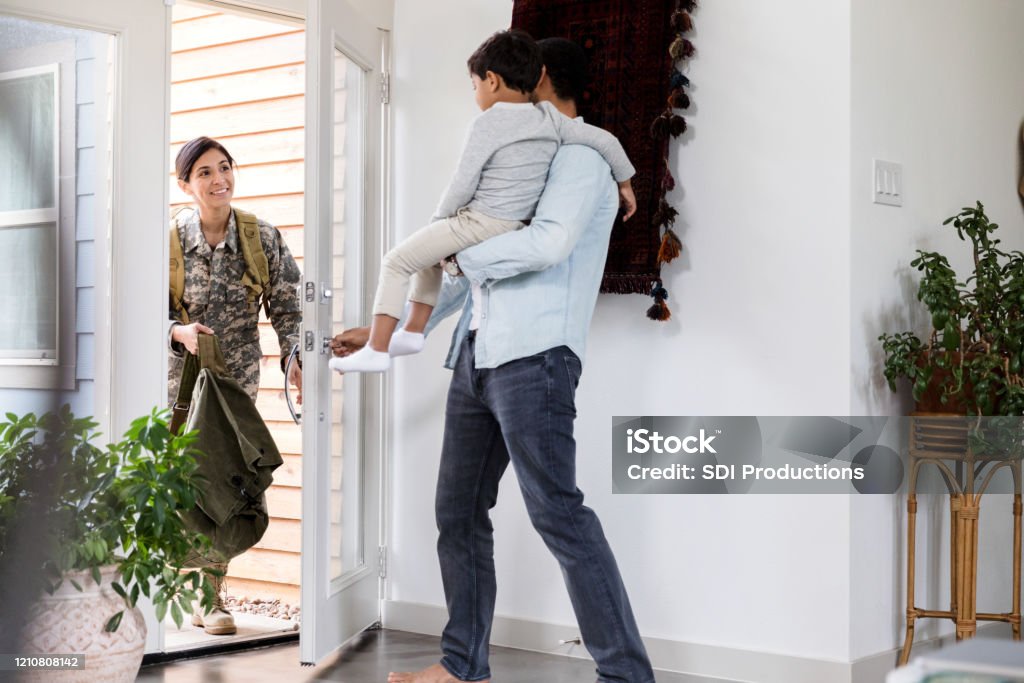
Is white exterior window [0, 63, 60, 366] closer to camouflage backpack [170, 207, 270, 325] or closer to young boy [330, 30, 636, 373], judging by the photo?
camouflage backpack [170, 207, 270, 325]

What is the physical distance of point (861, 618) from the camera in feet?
8.49

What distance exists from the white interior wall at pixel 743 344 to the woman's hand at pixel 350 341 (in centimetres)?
66

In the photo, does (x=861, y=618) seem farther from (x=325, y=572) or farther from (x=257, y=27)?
(x=257, y=27)

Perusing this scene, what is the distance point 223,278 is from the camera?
10.9ft

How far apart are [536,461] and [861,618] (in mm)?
963

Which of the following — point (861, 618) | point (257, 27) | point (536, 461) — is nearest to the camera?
point (536, 461)

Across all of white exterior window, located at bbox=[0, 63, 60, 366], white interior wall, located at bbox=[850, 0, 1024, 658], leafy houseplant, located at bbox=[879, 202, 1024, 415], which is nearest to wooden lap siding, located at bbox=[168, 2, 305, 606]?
white exterior window, located at bbox=[0, 63, 60, 366]

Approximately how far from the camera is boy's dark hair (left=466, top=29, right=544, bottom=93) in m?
2.24

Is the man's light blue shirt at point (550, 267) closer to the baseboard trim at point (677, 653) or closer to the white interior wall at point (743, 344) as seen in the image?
the white interior wall at point (743, 344)

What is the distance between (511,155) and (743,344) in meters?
0.84

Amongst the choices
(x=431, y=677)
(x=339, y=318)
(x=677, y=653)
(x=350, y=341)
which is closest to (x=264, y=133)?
(x=339, y=318)

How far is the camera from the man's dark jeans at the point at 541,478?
2178 millimetres

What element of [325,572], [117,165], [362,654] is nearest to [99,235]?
[117,165]

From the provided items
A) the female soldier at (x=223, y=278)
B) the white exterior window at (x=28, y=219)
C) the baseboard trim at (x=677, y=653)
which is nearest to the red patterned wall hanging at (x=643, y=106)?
the baseboard trim at (x=677, y=653)
